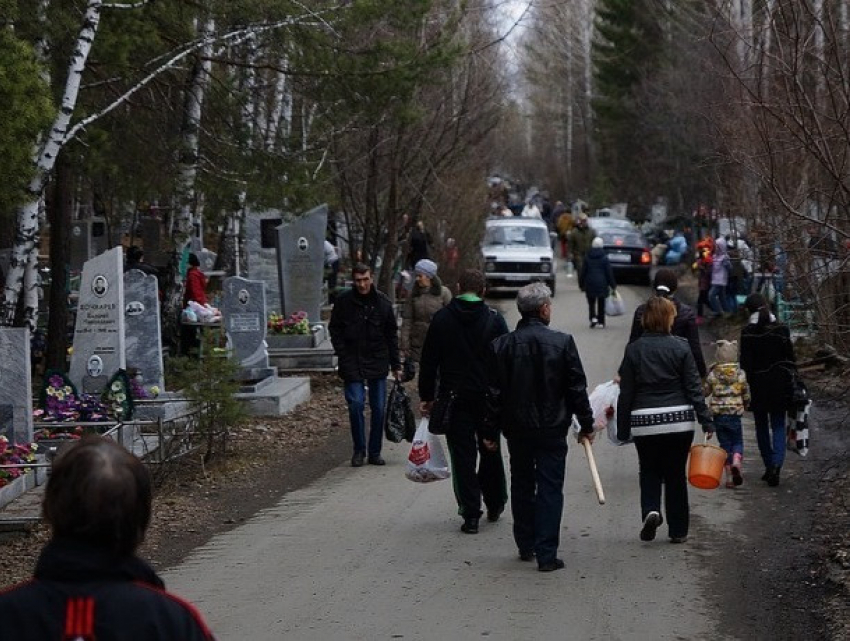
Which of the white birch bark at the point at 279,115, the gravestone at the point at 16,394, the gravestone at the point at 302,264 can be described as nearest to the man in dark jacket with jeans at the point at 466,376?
the gravestone at the point at 16,394

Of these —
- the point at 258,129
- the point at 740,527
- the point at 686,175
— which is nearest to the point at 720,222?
the point at 686,175

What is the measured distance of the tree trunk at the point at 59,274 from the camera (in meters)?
17.7

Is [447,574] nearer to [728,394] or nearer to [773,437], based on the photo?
[728,394]

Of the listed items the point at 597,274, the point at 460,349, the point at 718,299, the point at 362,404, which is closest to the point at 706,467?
the point at 460,349

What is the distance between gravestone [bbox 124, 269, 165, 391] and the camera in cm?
1620

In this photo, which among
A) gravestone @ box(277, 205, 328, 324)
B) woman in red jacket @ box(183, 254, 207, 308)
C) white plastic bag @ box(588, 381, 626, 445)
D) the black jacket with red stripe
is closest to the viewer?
the black jacket with red stripe

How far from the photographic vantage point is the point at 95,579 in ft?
10.4

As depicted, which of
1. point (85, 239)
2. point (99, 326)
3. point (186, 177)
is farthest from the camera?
point (85, 239)

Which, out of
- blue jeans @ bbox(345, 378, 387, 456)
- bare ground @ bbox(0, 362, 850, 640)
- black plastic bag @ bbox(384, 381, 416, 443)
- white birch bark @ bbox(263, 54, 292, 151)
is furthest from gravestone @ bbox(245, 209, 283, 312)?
black plastic bag @ bbox(384, 381, 416, 443)

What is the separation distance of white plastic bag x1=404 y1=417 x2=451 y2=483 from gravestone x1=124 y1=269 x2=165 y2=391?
633 centimetres

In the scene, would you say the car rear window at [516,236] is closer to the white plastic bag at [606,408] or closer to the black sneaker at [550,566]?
the white plastic bag at [606,408]

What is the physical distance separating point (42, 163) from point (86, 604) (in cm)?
1110

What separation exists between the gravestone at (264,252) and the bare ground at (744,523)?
7.40 m

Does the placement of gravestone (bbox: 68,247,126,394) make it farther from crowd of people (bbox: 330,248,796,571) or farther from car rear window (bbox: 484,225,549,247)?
car rear window (bbox: 484,225,549,247)
